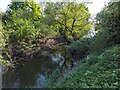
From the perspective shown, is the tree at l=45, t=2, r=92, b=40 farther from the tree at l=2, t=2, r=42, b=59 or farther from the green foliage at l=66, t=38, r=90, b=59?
the green foliage at l=66, t=38, r=90, b=59

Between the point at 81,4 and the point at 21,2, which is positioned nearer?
the point at 81,4

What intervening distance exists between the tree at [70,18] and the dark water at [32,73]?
2574 mm

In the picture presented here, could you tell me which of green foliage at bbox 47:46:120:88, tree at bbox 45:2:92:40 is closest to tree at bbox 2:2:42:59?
tree at bbox 45:2:92:40

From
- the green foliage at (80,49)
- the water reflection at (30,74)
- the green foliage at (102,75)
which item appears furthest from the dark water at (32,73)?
the green foliage at (102,75)

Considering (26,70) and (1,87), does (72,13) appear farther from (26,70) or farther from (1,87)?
(1,87)

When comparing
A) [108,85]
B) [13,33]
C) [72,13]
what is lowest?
[108,85]

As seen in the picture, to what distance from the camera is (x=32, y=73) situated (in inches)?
353

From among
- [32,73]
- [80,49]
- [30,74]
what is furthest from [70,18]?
[30,74]

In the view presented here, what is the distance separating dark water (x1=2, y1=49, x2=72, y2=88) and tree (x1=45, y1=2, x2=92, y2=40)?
101 inches

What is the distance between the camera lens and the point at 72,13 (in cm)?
1272

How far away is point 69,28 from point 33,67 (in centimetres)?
433

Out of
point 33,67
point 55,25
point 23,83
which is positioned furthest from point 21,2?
point 23,83

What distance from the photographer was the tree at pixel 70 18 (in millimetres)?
12656

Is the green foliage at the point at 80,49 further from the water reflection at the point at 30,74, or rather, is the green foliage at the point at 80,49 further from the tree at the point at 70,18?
the tree at the point at 70,18
